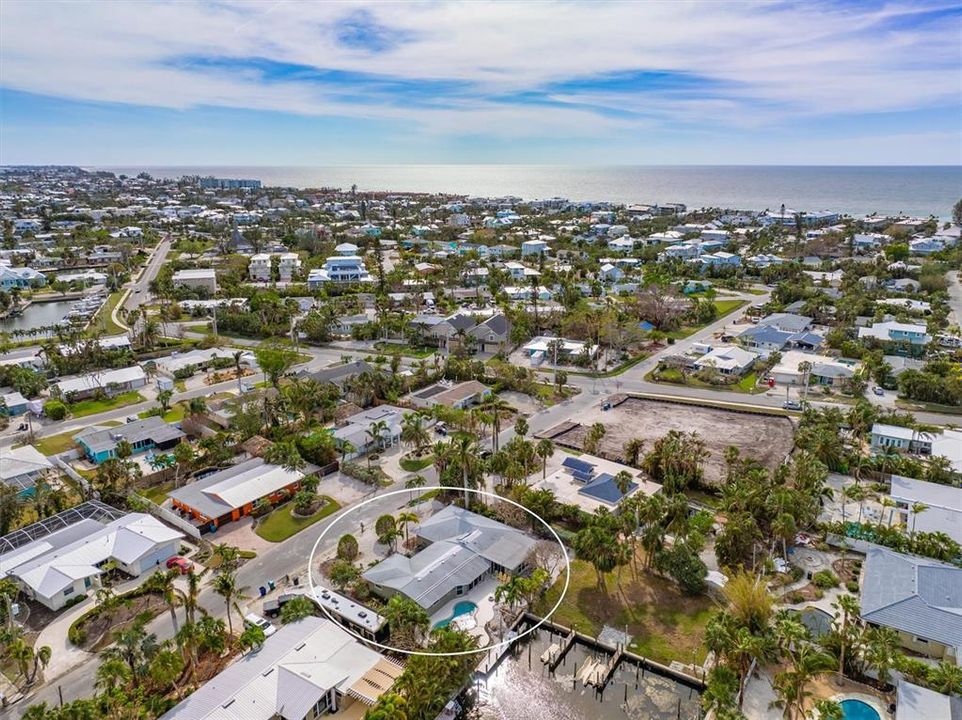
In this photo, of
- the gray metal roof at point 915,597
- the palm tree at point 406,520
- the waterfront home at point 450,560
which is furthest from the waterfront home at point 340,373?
the gray metal roof at point 915,597

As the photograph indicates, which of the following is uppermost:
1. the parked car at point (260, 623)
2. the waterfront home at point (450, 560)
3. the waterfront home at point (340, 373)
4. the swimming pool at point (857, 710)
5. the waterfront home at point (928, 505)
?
the waterfront home at point (340, 373)

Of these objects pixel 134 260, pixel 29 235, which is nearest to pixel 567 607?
pixel 134 260

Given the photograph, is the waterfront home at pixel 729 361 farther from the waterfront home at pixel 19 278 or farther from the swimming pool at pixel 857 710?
the waterfront home at pixel 19 278

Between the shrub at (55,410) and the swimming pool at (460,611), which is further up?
the shrub at (55,410)

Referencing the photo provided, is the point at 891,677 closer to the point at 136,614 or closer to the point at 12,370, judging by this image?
the point at 136,614

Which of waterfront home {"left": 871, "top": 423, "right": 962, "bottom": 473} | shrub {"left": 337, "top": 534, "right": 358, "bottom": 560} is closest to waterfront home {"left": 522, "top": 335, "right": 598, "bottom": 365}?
waterfront home {"left": 871, "top": 423, "right": 962, "bottom": 473}

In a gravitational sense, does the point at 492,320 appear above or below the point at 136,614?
above
